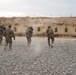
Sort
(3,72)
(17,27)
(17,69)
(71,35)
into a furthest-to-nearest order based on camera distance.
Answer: (17,27), (71,35), (17,69), (3,72)

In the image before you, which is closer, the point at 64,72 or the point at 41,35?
the point at 64,72

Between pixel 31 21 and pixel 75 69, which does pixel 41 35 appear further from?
pixel 75 69

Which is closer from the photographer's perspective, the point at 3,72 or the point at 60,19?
the point at 3,72

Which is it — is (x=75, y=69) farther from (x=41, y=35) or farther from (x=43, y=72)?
(x=41, y=35)

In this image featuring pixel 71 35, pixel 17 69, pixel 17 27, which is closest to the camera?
pixel 17 69

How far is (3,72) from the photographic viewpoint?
13.0 metres

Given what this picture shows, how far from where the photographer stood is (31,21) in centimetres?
7506

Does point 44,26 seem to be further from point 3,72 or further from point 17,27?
point 3,72

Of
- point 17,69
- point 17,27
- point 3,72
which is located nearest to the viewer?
point 3,72

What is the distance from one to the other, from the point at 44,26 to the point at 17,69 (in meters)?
56.9

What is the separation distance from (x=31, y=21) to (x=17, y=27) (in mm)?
4301

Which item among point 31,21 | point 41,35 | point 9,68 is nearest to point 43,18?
point 31,21

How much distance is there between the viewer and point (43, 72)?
13078 millimetres

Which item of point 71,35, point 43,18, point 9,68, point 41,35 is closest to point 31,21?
point 43,18
